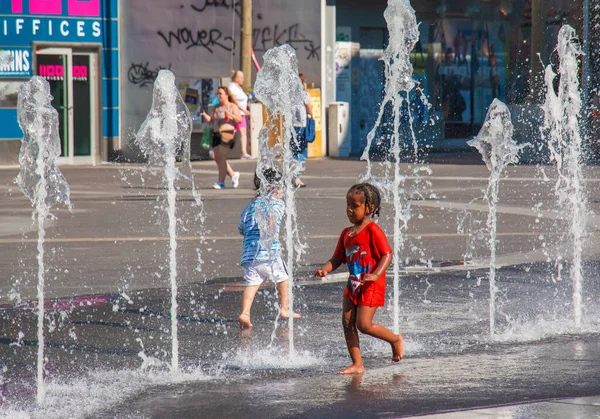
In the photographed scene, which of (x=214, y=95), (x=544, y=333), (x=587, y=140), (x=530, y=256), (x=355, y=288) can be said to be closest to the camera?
(x=355, y=288)

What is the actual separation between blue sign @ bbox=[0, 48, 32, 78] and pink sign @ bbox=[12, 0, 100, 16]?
0.80 metres

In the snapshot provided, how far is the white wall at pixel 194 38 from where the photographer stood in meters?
25.8

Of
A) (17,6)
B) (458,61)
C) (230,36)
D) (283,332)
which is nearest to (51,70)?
(17,6)

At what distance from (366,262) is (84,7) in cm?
1945

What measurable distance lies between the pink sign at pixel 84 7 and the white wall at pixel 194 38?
83cm

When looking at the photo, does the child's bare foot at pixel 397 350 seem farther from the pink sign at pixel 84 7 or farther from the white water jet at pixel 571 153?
the pink sign at pixel 84 7

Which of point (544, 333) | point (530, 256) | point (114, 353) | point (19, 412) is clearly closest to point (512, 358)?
point (544, 333)

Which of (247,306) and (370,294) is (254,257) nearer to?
(247,306)

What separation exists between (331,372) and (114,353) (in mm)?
1453

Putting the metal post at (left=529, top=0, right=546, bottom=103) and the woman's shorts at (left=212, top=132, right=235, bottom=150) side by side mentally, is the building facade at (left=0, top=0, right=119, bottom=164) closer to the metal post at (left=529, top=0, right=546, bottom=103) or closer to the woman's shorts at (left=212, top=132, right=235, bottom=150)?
the woman's shorts at (left=212, top=132, right=235, bottom=150)

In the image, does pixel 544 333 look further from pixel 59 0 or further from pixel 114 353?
pixel 59 0

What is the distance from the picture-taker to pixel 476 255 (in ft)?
37.9

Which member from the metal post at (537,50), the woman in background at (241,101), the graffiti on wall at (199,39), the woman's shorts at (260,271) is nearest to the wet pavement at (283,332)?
the woman's shorts at (260,271)

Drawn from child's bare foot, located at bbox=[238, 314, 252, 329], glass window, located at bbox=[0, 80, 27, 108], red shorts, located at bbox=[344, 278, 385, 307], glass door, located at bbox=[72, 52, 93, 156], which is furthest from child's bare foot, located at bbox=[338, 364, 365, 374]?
glass door, located at bbox=[72, 52, 93, 156]
